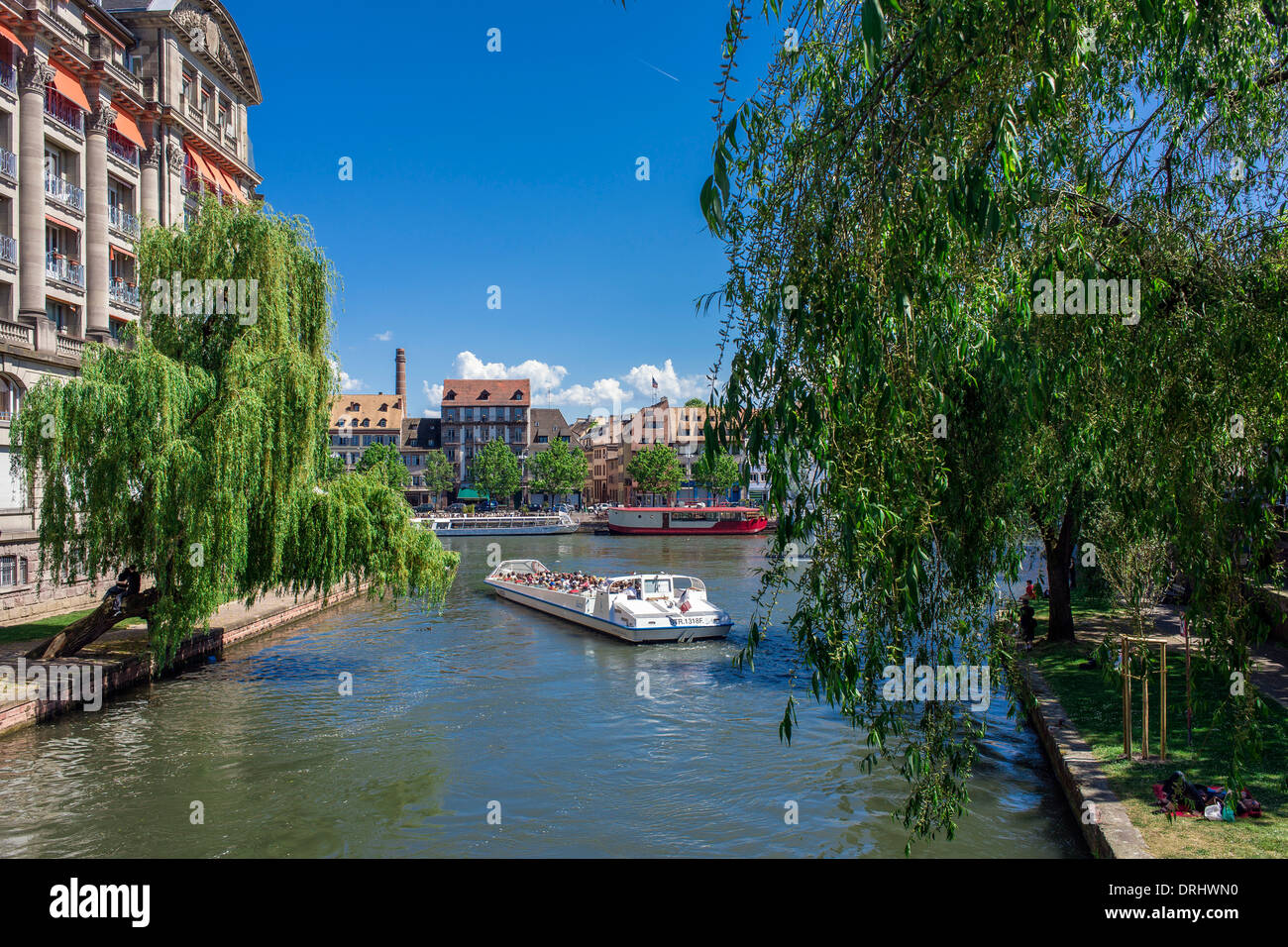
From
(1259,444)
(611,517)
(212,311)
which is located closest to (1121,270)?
(1259,444)

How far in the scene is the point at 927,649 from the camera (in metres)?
6.62

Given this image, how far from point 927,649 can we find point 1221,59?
5532 millimetres

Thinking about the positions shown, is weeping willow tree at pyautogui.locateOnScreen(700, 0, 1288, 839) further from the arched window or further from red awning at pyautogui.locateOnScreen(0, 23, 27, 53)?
red awning at pyautogui.locateOnScreen(0, 23, 27, 53)

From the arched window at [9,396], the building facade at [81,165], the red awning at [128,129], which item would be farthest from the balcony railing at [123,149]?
the arched window at [9,396]

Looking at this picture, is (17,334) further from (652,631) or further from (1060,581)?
(1060,581)

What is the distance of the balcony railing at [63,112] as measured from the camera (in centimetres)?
3148

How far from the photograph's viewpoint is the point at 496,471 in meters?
114

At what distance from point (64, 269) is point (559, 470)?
8404cm

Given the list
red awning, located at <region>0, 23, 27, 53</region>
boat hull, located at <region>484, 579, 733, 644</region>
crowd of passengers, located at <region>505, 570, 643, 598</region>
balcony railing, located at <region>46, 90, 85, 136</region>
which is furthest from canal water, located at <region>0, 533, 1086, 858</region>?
red awning, located at <region>0, 23, 27, 53</region>

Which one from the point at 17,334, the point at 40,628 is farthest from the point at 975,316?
the point at 17,334

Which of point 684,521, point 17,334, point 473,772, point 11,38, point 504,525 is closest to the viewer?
point 473,772

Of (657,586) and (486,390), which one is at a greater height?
(486,390)

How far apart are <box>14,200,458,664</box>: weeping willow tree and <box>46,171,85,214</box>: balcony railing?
1519cm
